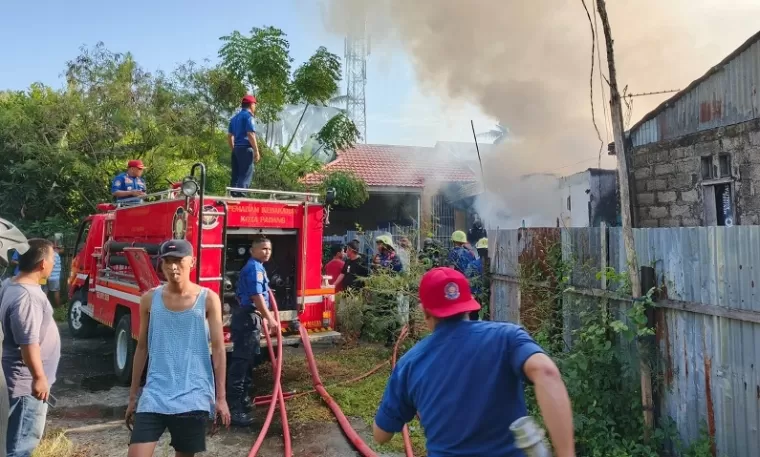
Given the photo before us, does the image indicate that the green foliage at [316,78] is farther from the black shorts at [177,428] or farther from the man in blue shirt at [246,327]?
the black shorts at [177,428]

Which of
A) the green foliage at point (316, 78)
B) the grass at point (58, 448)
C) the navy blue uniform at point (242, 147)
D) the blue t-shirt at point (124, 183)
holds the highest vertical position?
the green foliage at point (316, 78)

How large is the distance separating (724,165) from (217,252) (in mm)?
6687

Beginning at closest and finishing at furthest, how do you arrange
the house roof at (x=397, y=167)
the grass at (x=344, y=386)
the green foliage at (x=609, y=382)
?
the green foliage at (x=609, y=382) < the grass at (x=344, y=386) < the house roof at (x=397, y=167)

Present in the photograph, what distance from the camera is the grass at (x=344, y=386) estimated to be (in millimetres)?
5164

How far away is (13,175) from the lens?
1313 cm

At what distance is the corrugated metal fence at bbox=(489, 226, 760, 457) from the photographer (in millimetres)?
3258

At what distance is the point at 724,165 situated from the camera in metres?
7.21

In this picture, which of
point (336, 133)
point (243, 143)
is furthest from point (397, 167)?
point (243, 143)

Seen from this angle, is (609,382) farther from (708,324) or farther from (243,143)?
(243,143)

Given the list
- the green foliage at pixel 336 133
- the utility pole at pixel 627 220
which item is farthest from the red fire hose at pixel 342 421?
the green foliage at pixel 336 133

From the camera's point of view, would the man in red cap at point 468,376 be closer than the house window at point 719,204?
Yes

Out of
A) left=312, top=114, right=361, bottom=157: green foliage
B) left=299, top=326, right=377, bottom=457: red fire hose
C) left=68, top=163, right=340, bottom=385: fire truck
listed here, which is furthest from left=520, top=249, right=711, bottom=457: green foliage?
left=312, top=114, right=361, bottom=157: green foliage

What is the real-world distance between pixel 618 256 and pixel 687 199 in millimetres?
4214

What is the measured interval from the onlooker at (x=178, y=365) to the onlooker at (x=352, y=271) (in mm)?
5850
